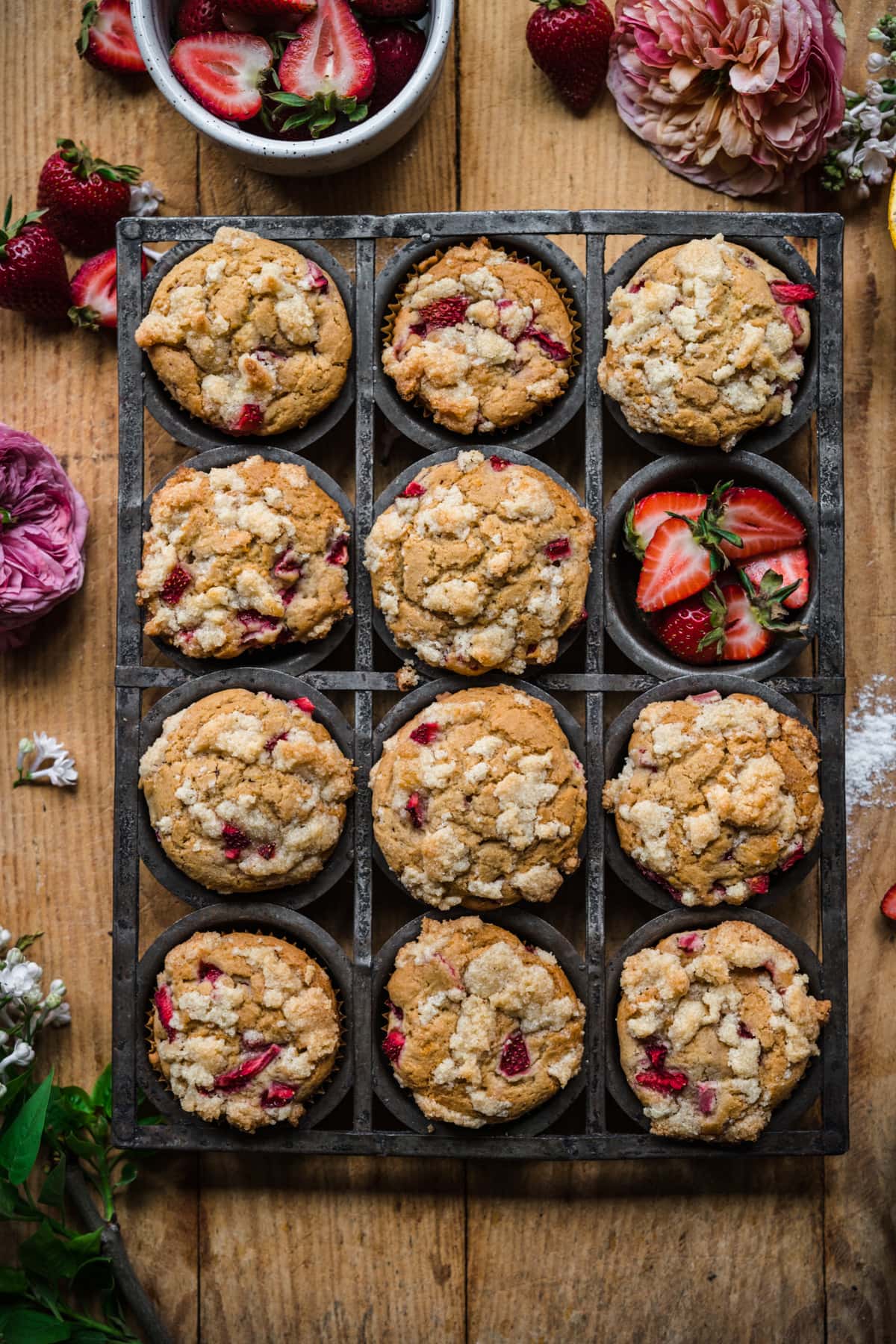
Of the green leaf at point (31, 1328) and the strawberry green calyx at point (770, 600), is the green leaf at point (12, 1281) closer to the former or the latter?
the green leaf at point (31, 1328)

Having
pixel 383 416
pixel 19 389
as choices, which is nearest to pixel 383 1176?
pixel 383 416

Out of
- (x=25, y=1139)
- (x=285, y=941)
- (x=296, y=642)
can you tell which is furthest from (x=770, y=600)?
(x=25, y=1139)

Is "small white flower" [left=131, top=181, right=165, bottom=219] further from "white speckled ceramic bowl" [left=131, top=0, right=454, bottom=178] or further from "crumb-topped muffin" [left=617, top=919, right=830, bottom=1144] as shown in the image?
"crumb-topped muffin" [left=617, top=919, right=830, bottom=1144]

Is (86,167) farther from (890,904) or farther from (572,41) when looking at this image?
(890,904)

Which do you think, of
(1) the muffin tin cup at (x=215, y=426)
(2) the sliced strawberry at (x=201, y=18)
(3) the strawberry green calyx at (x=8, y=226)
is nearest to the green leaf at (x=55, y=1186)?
(1) the muffin tin cup at (x=215, y=426)

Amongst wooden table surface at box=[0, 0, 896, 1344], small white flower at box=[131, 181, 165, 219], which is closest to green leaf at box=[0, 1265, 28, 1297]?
wooden table surface at box=[0, 0, 896, 1344]
